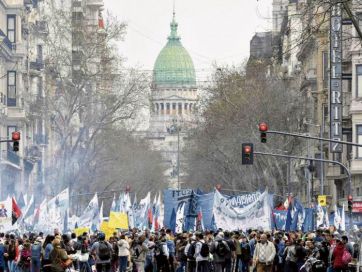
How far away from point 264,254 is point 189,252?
13.3 ft

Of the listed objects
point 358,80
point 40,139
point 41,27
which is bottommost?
point 40,139

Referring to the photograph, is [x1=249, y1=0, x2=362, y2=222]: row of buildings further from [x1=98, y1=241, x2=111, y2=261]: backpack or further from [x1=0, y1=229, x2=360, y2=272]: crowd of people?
[x1=98, y1=241, x2=111, y2=261]: backpack

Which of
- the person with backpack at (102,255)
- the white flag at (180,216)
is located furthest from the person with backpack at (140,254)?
the white flag at (180,216)

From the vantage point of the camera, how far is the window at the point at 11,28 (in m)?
94.9

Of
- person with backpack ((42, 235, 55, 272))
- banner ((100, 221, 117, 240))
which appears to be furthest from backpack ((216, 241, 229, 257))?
banner ((100, 221, 117, 240))

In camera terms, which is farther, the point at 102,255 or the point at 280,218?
the point at 280,218

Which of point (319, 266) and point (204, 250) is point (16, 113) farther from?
point (319, 266)

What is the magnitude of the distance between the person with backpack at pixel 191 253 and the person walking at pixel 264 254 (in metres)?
3.38

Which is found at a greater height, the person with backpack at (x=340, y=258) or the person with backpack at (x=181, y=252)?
the person with backpack at (x=340, y=258)

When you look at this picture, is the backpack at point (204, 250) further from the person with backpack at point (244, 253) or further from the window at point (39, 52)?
the window at point (39, 52)

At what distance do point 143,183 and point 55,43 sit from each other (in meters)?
57.4

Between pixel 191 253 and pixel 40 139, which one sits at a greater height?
pixel 40 139

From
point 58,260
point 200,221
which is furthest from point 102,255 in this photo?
point 200,221

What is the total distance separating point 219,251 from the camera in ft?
169
